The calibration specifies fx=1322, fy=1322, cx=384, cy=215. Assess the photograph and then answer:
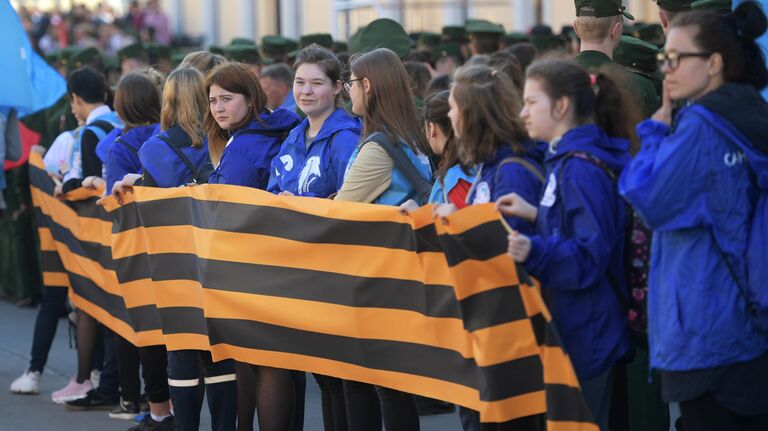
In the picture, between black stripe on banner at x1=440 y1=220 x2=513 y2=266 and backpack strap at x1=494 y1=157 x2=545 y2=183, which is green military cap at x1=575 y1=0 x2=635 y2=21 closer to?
backpack strap at x1=494 y1=157 x2=545 y2=183

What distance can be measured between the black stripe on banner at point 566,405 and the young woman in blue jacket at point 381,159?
1276 millimetres

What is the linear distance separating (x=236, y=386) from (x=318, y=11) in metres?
18.4

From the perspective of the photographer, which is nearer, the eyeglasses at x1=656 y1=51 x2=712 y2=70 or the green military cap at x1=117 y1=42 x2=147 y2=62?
the eyeglasses at x1=656 y1=51 x2=712 y2=70

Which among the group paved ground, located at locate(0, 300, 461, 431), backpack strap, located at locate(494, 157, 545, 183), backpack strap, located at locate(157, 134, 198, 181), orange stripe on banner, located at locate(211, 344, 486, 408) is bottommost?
paved ground, located at locate(0, 300, 461, 431)

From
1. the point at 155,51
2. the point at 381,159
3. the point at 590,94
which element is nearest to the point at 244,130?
the point at 381,159

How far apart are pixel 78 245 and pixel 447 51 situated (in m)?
4.36

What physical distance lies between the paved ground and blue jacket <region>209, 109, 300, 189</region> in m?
1.75

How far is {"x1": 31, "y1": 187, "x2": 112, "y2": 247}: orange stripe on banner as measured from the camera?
745 cm

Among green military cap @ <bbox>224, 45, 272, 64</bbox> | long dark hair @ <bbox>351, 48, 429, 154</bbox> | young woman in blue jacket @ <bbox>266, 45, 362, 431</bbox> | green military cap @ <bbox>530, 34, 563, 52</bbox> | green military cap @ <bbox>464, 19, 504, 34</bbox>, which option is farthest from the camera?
green military cap @ <bbox>530, 34, 563, 52</bbox>

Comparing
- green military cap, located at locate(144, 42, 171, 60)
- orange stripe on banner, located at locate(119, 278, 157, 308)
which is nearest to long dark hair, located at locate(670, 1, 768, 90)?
orange stripe on banner, located at locate(119, 278, 157, 308)

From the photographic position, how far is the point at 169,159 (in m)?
6.55

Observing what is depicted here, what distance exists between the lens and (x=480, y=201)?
4.71m

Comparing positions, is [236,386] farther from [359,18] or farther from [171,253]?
[359,18]

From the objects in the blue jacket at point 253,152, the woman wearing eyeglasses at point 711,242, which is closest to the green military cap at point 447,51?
the blue jacket at point 253,152
